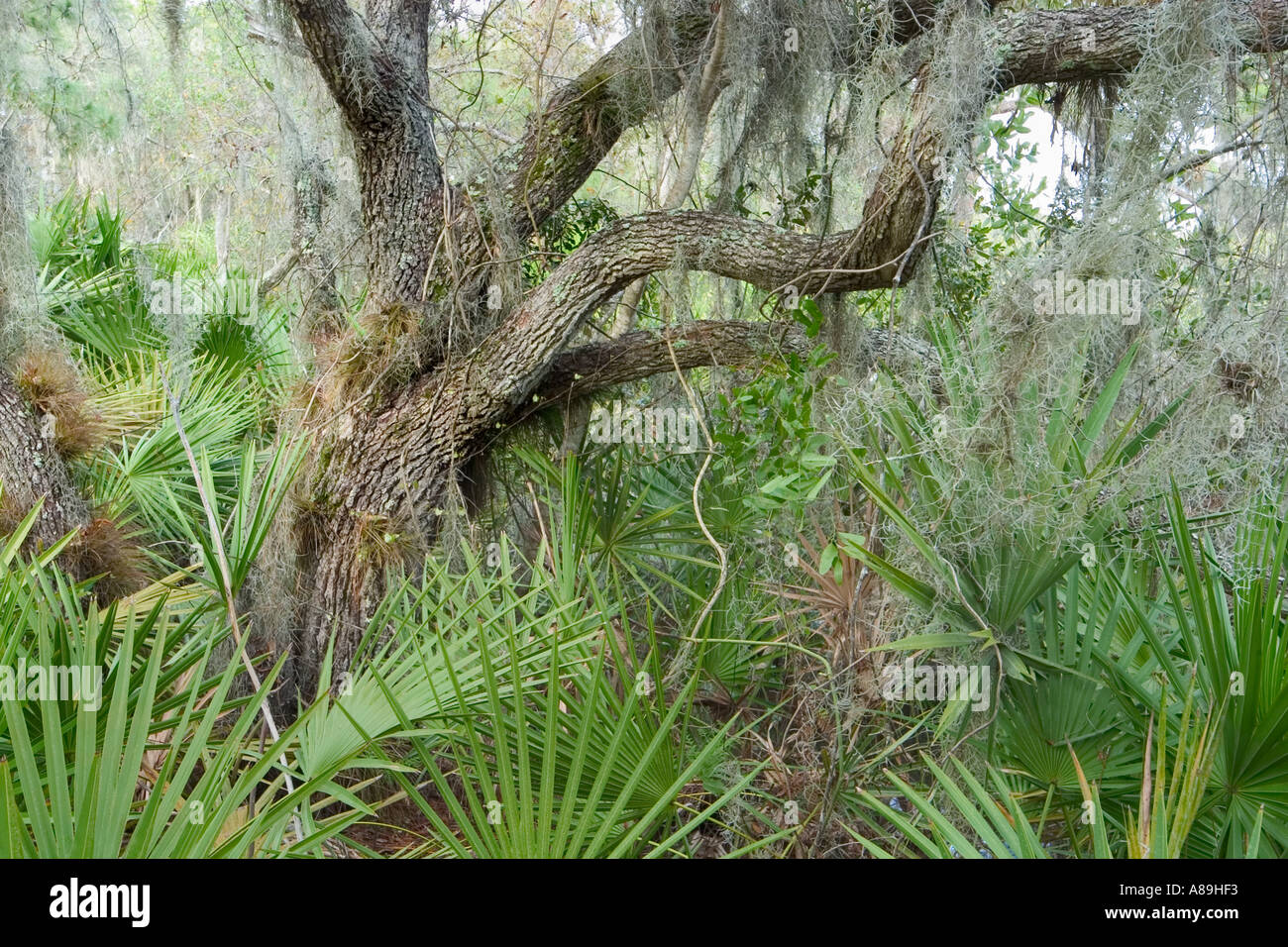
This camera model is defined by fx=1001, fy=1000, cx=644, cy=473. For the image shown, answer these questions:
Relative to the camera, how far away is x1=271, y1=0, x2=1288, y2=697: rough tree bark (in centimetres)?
394

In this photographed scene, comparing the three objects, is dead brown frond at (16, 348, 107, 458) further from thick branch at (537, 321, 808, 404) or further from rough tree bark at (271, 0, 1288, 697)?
thick branch at (537, 321, 808, 404)

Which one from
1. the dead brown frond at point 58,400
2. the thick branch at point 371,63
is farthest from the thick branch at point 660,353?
the dead brown frond at point 58,400

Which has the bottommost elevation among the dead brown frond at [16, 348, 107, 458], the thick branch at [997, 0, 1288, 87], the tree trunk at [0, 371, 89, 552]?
the tree trunk at [0, 371, 89, 552]

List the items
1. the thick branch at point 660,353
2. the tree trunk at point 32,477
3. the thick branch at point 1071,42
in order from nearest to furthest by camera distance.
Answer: the thick branch at point 1071,42
the tree trunk at point 32,477
the thick branch at point 660,353

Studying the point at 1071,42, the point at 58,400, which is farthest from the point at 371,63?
the point at 1071,42

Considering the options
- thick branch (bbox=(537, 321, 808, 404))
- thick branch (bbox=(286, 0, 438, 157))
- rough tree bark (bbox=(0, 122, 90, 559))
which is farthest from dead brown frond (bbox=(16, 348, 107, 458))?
thick branch (bbox=(537, 321, 808, 404))

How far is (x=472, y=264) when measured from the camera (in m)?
4.34

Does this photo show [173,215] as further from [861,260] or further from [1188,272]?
[1188,272]

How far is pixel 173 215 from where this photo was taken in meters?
9.15

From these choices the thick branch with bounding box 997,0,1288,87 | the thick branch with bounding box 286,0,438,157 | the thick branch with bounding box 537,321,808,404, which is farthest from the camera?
the thick branch with bounding box 537,321,808,404

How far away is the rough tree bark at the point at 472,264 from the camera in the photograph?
3.94 m

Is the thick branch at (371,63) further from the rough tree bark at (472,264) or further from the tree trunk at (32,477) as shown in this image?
the tree trunk at (32,477)

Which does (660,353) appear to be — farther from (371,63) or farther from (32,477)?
(32,477)
